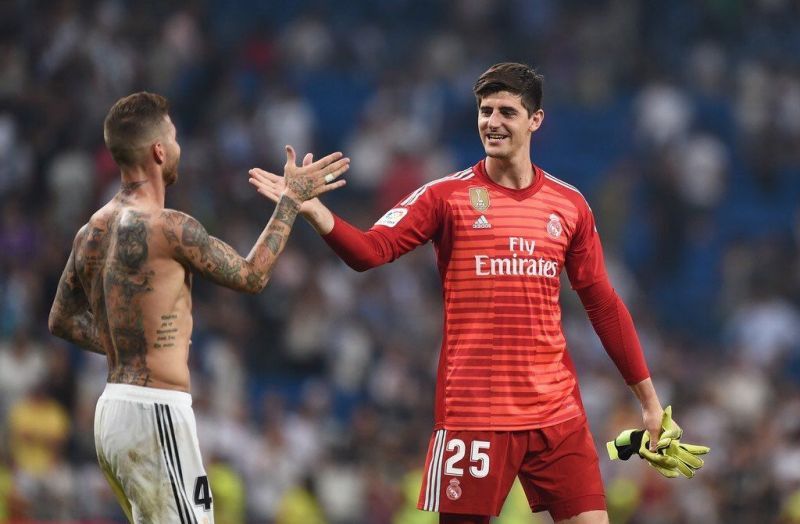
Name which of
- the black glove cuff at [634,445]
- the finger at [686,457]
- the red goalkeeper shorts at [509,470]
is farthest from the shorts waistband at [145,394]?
the finger at [686,457]

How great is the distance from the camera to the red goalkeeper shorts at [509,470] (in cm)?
622

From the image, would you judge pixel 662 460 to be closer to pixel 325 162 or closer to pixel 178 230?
pixel 325 162

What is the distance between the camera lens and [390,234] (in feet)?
20.7

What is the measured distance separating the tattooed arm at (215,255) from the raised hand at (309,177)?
0.29m

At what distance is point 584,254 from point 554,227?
244 mm

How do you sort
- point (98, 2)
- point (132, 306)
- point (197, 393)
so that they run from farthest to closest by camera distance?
point (98, 2), point (197, 393), point (132, 306)

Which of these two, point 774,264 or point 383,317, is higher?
point 774,264

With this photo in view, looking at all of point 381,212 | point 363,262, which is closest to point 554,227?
point 363,262

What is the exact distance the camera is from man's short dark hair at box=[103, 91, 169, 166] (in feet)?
18.6

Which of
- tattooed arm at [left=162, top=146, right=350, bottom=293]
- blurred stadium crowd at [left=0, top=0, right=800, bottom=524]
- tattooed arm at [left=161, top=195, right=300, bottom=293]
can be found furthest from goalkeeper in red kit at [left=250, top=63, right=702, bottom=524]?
blurred stadium crowd at [left=0, top=0, right=800, bottom=524]

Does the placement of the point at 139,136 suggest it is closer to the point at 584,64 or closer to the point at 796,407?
the point at 796,407

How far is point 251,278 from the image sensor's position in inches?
224

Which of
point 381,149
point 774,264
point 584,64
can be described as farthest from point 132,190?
point 584,64

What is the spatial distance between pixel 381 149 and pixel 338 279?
1920mm
